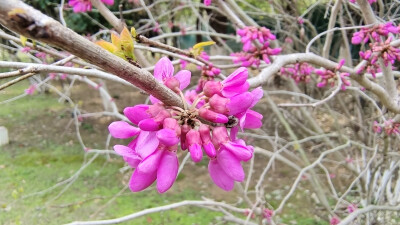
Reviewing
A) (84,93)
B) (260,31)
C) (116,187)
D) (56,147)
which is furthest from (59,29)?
(84,93)

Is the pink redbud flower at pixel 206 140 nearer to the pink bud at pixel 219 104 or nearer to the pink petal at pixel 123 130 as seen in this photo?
the pink bud at pixel 219 104

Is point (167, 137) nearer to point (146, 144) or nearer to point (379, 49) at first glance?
point (146, 144)

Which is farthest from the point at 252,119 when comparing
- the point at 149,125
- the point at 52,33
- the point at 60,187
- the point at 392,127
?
the point at 60,187

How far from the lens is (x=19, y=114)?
843cm

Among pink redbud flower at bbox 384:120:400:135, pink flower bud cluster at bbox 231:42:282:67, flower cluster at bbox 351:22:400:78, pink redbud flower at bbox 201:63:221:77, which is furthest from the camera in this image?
pink redbud flower at bbox 384:120:400:135

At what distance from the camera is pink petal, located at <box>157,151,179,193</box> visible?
2.60ft

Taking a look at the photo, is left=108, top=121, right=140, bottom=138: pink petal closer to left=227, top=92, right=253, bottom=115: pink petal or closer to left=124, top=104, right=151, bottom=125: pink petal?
left=124, top=104, right=151, bottom=125: pink petal

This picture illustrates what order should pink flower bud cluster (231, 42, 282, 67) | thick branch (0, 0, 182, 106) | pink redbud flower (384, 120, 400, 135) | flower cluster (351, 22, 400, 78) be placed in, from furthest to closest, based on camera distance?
pink redbud flower (384, 120, 400, 135) → pink flower bud cluster (231, 42, 282, 67) → flower cluster (351, 22, 400, 78) → thick branch (0, 0, 182, 106)

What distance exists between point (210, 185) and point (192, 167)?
72cm

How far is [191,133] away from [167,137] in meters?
0.07

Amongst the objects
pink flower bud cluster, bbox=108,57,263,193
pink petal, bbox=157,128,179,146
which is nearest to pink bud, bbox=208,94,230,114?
pink flower bud cluster, bbox=108,57,263,193

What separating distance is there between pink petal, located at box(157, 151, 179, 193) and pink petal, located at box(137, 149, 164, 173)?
0.04ft

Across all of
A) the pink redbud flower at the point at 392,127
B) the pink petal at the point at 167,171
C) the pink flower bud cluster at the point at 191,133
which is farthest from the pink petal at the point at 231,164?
the pink redbud flower at the point at 392,127

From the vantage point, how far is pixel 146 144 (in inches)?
31.9
